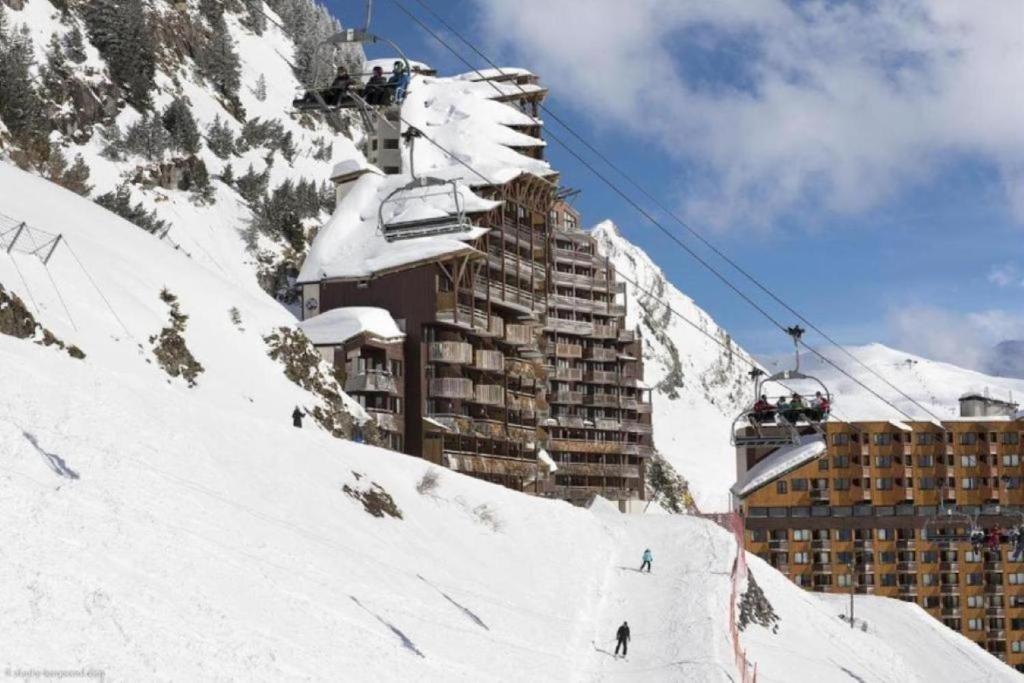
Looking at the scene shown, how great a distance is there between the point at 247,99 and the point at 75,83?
76.2 ft

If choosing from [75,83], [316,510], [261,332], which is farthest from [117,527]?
[75,83]

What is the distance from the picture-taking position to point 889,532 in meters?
117

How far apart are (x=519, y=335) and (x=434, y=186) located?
1147 inches

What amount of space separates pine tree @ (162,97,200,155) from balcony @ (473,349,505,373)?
3108 centimetres

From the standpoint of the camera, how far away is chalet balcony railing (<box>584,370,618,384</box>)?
114250mm

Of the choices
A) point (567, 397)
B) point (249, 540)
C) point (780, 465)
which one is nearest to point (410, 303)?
point (567, 397)

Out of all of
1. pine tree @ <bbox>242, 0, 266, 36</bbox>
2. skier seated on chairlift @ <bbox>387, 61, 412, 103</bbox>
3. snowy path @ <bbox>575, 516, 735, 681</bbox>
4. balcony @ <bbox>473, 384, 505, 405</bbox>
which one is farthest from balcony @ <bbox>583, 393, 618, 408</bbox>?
skier seated on chairlift @ <bbox>387, 61, 412, 103</bbox>

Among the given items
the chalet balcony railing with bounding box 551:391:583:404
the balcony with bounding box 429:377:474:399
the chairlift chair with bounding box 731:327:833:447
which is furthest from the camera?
the chalet balcony railing with bounding box 551:391:583:404

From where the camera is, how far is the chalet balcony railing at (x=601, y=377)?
114 m

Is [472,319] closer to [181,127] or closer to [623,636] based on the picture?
[181,127]

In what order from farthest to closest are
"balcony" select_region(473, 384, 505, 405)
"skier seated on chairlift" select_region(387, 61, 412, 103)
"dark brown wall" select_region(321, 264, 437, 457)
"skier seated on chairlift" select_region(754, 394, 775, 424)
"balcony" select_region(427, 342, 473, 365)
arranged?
1. "balcony" select_region(473, 384, 505, 405)
2. "balcony" select_region(427, 342, 473, 365)
3. "dark brown wall" select_region(321, 264, 437, 457)
4. "skier seated on chairlift" select_region(754, 394, 775, 424)
5. "skier seated on chairlift" select_region(387, 61, 412, 103)

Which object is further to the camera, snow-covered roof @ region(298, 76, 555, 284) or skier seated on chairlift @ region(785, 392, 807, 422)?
snow-covered roof @ region(298, 76, 555, 284)

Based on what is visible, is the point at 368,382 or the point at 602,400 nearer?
the point at 368,382

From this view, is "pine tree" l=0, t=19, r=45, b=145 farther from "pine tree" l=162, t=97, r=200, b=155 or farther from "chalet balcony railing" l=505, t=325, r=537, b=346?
"chalet balcony railing" l=505, t=325, r=537, b=346
